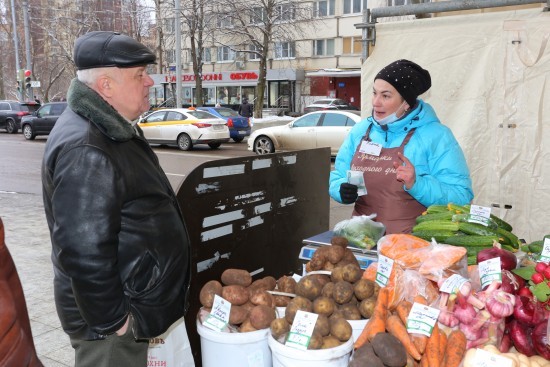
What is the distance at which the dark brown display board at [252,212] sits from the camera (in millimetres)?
2969

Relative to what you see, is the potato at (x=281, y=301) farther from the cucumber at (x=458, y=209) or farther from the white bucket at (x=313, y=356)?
the cucumber at (x=458, y=209)

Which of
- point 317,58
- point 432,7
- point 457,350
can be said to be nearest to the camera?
point 457,350

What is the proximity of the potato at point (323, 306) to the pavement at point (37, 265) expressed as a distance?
2439 millimetres

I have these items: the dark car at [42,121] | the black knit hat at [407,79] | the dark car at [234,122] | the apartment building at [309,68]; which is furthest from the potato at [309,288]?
the apartment building at [309,68]

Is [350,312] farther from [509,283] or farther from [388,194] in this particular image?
[388,194]

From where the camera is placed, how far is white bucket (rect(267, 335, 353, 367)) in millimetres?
2135

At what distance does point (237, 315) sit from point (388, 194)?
4.63ft

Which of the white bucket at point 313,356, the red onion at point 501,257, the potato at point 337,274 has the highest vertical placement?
the red onion at point 501,257

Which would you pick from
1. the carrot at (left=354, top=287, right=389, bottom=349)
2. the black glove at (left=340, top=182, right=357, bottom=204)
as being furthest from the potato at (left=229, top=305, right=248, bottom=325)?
the black glove at (left=340, top=182, right=357, bottom=204)

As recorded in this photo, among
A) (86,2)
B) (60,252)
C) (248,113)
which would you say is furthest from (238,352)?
(86,2)

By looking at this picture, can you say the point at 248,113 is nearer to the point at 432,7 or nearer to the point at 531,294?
the point at 432,7

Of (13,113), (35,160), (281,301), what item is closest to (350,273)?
(281,301)

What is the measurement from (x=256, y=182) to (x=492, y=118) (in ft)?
8.37

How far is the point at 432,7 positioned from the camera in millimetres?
4504
